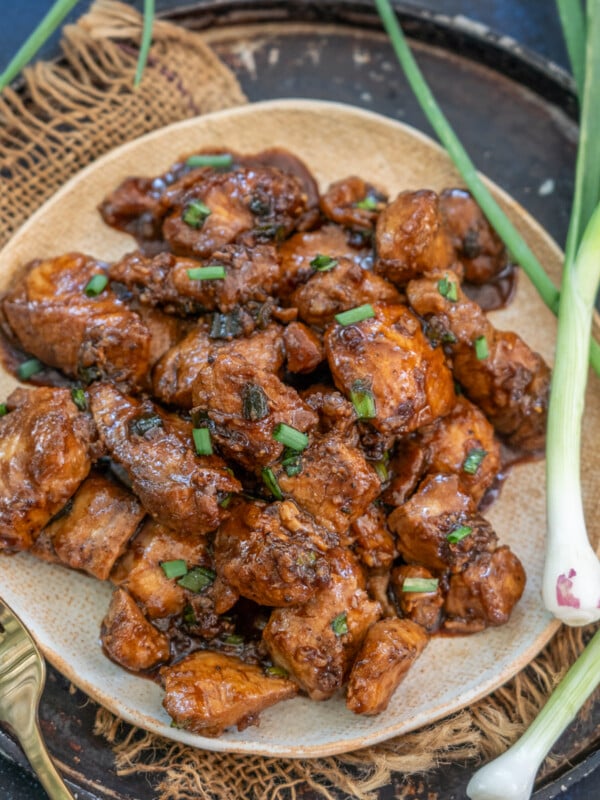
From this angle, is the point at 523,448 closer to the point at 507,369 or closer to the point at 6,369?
the point at 507,369

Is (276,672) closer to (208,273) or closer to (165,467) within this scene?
(165,467)

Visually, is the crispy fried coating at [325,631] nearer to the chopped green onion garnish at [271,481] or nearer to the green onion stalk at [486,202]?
the chopped green onion garnish at [271,481]

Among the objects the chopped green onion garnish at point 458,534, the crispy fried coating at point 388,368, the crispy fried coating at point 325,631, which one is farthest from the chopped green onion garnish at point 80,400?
the chopped green onion garnish at point 458,534

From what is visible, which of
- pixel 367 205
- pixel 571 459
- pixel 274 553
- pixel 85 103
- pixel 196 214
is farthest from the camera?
pixel 85 103

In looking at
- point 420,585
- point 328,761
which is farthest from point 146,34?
point 328,761

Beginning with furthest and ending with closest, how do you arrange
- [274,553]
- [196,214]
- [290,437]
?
[196,214], [290,437], [274,553]

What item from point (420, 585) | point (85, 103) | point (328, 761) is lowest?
point (328, 761)

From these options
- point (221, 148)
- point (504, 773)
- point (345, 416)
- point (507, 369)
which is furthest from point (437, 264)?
point (504, 773)
